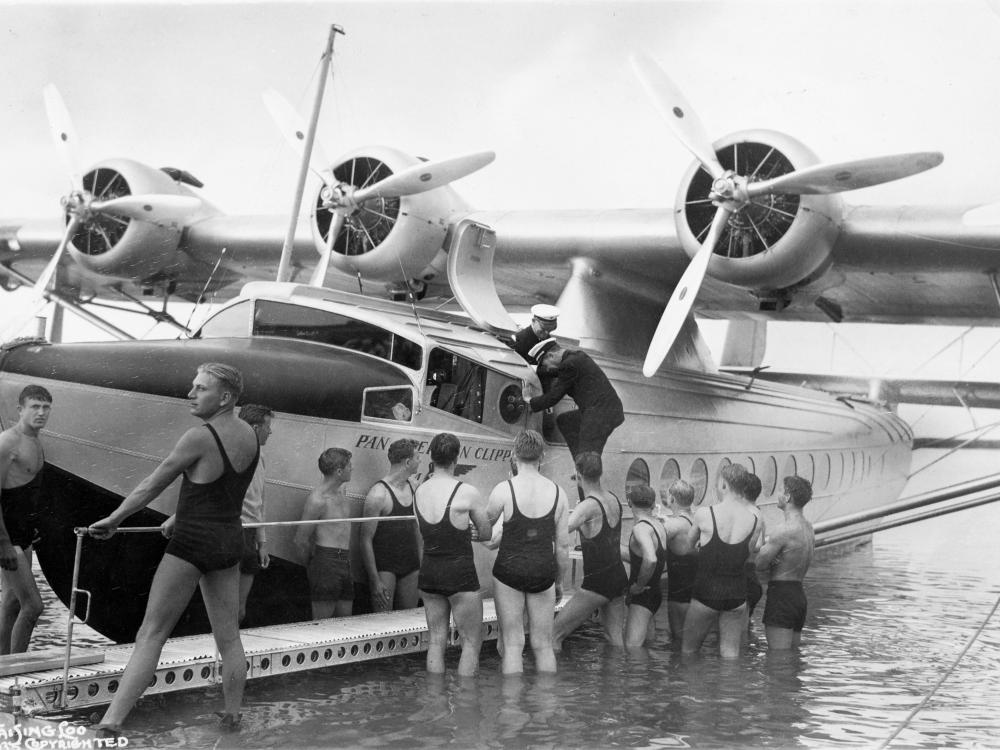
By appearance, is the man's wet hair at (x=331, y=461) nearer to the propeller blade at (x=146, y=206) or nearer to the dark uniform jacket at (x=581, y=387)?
the dark uniform jacket at (x=581, y=387)

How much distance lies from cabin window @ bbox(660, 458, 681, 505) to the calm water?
2.47 meters

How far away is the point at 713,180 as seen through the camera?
32.7ft

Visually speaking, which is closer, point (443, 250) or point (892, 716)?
point (892, 716)

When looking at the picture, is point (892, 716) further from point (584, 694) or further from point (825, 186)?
point (825, 186)

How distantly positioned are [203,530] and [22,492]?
191 cm

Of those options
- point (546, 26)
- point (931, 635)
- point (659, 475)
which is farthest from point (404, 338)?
point (931, 635)

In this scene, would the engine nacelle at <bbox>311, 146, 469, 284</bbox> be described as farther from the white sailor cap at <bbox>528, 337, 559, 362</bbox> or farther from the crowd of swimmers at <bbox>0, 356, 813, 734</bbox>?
the crowd of swimmers at <bbox>0, 356, 813, 734</bbox>

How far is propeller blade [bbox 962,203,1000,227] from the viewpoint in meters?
9.69

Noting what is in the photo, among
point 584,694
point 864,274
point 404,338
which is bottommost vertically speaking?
point 584,694

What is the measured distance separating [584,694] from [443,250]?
6.93 meters

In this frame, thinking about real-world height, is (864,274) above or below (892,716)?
above

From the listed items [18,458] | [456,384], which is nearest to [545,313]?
[456,384]

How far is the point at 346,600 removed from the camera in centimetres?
677

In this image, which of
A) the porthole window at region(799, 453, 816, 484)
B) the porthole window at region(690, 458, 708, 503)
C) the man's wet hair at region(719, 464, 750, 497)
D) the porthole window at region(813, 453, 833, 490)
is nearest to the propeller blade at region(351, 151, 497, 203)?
the porthole window at region(690, 458, 708, 503)
